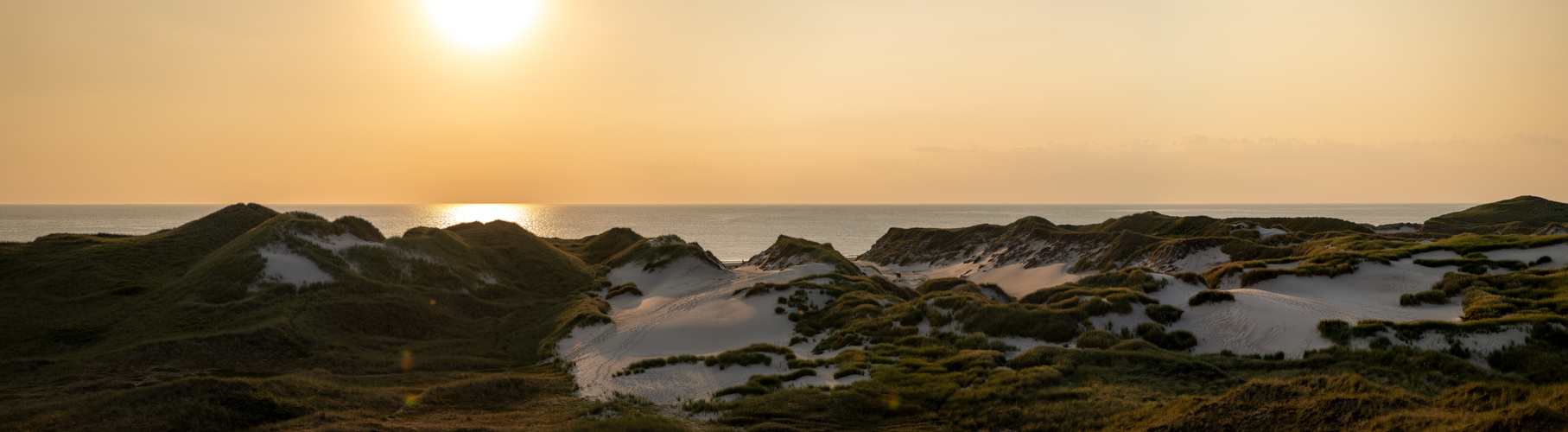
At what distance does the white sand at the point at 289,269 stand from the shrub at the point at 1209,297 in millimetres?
48165

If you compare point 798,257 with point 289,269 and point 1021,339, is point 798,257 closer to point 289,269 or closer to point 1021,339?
point 1021,339

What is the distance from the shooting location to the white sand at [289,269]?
38031 mm

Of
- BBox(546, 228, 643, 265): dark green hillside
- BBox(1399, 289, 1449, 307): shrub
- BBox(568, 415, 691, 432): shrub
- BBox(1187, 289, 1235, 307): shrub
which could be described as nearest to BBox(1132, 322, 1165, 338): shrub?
BBox(1187, 289, 1235, 307): shrub

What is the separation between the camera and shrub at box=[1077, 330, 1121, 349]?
2438 cm

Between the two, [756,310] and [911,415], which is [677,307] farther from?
[911,415]

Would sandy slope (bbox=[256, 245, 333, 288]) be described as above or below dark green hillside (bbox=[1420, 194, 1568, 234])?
below

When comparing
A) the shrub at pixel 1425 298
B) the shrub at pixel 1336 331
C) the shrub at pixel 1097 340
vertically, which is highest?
the shrub at pixel 1425 298

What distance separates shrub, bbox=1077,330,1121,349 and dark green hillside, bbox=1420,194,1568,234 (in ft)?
294

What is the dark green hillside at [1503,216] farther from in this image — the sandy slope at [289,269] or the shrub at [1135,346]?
the sandy slope at [289,269]

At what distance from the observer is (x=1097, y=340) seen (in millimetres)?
24859

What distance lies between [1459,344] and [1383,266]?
1896 centimetres

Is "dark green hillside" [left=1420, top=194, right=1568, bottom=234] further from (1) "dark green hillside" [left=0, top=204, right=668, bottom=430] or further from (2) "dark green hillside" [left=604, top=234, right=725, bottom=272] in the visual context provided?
(1) "dark green hillside" [left=0, top=204, right=668, bottom=430]

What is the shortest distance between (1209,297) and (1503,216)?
11587cm

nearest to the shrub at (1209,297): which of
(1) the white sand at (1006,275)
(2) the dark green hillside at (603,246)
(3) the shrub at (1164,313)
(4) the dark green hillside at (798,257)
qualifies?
(3) the shrub at (1164,313)
